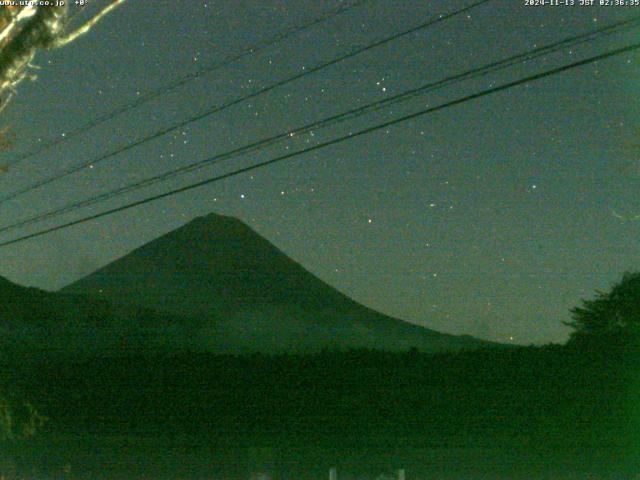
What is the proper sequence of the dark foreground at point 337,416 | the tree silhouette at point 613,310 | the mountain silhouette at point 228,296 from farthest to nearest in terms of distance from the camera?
the mountain silhouette at point 228,296 < the tree silhouette at point 613,310 < the dark foreground at point 337,416

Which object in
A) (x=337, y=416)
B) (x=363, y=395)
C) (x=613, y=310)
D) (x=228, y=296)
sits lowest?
(x=337, y=416)

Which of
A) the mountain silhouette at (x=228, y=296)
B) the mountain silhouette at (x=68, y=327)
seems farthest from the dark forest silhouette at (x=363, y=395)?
the mountain silhouette at (x=228, y=296)

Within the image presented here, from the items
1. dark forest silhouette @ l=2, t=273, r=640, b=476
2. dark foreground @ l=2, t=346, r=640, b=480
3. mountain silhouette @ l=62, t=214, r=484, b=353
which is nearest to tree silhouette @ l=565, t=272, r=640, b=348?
dark forest silhouette @ l=2, t=273, r=640, b=476

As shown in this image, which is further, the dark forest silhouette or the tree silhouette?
the tree silhouette

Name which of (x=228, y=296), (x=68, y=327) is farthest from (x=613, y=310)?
(x=228, y=296)

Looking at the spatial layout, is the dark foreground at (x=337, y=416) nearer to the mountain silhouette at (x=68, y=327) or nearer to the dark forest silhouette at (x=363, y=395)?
the dark forest silhouette at (x=363, y=395)

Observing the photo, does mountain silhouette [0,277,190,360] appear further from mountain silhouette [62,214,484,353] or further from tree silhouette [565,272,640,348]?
mountain silhouette [62,214,484,353]

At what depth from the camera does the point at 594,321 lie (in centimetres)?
3061

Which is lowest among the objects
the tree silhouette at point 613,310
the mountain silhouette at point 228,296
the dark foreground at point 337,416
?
the dark foreground at point 337,416

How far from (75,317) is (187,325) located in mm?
27976

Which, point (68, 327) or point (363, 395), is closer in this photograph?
point (363, 395)

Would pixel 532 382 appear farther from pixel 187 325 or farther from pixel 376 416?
pixel 187 325

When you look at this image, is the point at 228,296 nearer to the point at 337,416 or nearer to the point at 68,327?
the point at 68,327

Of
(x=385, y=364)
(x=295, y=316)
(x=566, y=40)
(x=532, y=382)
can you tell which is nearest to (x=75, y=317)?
(x=385, y=364)
